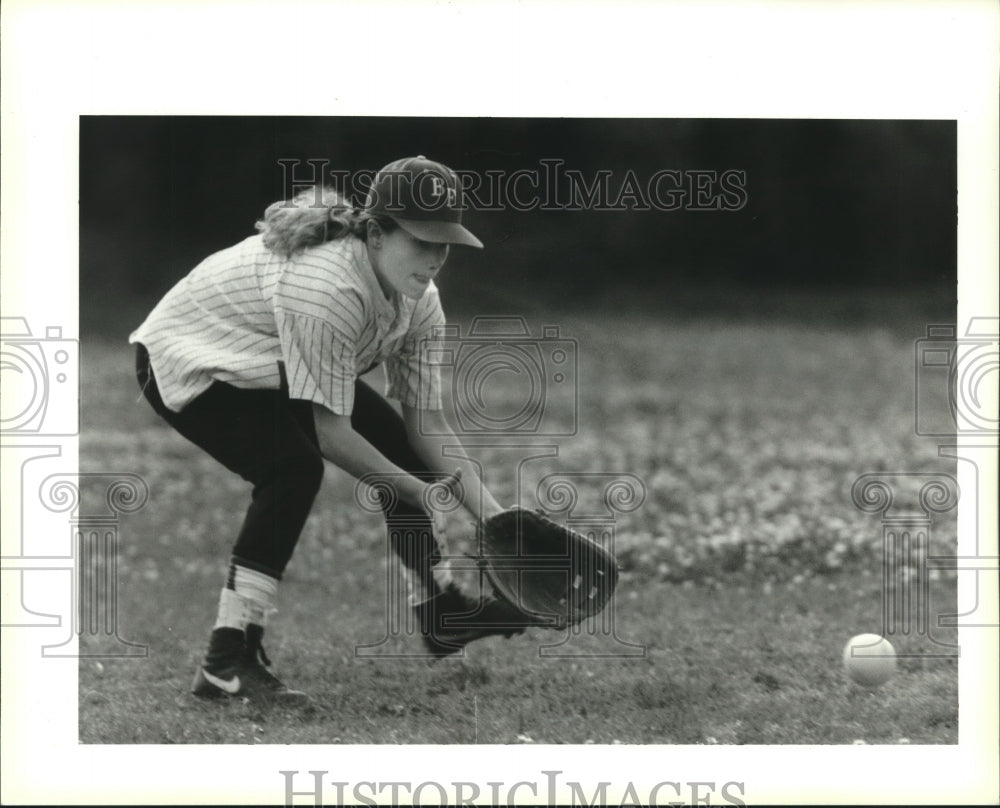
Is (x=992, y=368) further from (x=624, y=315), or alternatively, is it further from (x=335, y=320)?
(x=624, y=315)

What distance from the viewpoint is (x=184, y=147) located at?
28.9 feet

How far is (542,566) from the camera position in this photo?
5141 millimetres

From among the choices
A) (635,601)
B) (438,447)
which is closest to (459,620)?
(438,447)

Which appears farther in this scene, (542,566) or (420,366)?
(420,366)

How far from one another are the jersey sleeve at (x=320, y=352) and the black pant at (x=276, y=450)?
0.60ft

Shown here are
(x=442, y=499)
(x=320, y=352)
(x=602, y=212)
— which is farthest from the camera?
(x=602, y=212)

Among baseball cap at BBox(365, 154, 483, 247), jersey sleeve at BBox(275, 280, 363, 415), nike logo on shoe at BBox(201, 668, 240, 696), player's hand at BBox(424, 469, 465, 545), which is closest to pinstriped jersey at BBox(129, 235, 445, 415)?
jersey sleeve at BBox(275, 280, 363, 415)

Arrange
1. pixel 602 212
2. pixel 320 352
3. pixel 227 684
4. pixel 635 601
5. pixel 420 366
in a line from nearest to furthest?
pixel 320 352 < pixel 227 684 < pixel 420 366 < pixel 635 601 < pixel 602 212

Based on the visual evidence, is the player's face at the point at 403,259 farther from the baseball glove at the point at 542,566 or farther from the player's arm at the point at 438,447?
the baseball glove at the point at 542,566

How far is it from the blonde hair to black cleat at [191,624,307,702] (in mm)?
1308

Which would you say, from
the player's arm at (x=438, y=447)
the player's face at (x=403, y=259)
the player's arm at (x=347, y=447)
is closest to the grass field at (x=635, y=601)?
the player's arm at (x=438, y=447)

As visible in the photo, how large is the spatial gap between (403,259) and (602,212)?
277 inches

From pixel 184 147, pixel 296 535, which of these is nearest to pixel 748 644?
pixel 296 535

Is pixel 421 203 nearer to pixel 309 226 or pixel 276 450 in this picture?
pixel 309 226
